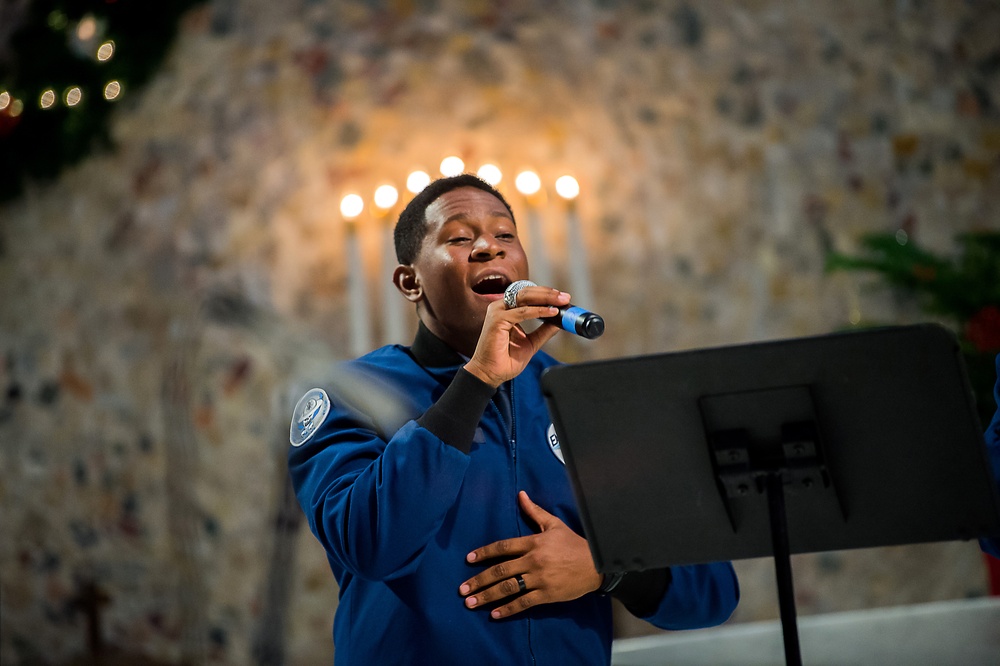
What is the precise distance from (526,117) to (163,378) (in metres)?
1.31

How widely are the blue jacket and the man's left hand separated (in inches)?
0.9

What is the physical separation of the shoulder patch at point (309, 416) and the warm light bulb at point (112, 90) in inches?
76.8

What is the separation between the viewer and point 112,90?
9.75 feet

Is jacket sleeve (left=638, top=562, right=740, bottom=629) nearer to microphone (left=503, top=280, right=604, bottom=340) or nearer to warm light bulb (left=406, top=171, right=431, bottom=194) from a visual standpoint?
microphone (left=503, top=280, right=604, bottom=340)

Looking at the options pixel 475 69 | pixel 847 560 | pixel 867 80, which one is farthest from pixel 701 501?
pixel 867 80

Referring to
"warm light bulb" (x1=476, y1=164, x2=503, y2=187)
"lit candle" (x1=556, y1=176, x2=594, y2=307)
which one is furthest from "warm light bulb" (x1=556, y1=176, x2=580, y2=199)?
"warm light bulb" (x1=476, y1=164, x2=503, y2=187)

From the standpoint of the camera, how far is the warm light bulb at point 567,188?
2.87 m

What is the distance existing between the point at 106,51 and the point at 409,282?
1.95 meters

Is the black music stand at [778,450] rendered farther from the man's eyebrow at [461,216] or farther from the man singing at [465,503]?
the man's eyebrow at [461,216]

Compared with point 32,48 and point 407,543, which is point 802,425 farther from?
point 32,48

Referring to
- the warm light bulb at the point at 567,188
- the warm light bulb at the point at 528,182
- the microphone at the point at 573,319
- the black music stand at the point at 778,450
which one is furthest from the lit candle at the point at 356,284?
the black music stand at the point at 778,450

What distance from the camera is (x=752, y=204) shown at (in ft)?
9.93

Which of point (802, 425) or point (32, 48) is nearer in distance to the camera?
point (802, 425)

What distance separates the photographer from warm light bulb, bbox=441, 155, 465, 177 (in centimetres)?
291
